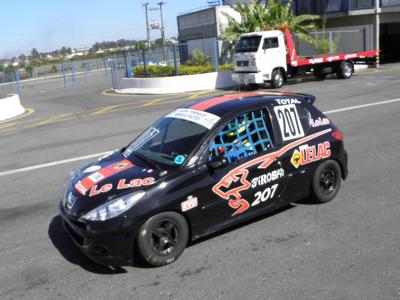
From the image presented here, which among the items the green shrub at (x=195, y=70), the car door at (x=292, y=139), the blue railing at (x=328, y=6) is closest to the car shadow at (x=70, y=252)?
the car door at (x=292, y=139)

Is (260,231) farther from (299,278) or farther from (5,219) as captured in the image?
(5,219)

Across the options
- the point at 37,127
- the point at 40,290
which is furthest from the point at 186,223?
the point at 37,127

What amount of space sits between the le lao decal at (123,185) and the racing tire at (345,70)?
1982 centimetres

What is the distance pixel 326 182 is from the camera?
587 centimetres

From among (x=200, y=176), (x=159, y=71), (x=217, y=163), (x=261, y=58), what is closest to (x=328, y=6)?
(x=261, y=58)

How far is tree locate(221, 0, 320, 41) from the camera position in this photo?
27.3 meters

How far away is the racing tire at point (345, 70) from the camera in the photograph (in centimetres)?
2230

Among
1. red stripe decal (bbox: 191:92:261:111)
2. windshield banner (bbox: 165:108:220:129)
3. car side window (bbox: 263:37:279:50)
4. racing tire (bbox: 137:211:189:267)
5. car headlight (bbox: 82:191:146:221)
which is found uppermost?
car side window (bbox: 263:37:279:50)

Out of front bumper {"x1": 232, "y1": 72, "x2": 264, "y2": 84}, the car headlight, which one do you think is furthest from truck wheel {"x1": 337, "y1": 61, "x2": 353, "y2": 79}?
the car headlight

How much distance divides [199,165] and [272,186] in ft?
3.35

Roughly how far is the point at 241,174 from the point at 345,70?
1927 centimetres

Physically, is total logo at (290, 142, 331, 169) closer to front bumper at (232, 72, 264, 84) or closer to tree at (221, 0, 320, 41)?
front bumper at (232, 72, 264, 84)

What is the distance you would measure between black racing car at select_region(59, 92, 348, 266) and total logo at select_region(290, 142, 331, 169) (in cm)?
1

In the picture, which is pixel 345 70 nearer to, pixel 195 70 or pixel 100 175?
pixel 195 70
